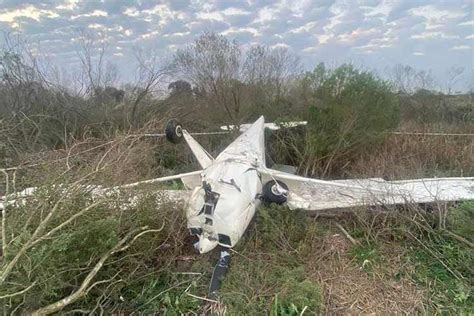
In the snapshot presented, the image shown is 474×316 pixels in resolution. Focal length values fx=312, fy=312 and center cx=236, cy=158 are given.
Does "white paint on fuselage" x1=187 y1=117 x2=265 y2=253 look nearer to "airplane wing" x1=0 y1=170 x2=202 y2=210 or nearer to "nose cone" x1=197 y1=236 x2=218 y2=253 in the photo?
"nose cone" x1=197 y1=236 x2=218 y2=253

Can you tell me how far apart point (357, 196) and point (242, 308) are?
12.3 ft

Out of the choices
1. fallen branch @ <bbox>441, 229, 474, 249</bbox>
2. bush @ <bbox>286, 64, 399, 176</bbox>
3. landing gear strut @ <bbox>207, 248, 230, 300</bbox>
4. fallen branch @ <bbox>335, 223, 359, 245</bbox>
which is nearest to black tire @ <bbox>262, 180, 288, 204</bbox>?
landing gear strut @ <bbox>207, 248, 230, 300</bbox>

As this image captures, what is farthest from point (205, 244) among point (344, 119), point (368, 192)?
point (344, 119)

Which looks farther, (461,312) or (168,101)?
(168,101)

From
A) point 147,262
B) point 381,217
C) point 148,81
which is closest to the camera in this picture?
point 147,262

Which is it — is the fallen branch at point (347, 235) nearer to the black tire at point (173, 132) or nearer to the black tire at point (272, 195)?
the black tire at point (272, 195)

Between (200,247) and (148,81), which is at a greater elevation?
(148,81)

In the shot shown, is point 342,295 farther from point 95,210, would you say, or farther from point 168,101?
point 168,101

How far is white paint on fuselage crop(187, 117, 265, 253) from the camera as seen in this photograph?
16.1 feet

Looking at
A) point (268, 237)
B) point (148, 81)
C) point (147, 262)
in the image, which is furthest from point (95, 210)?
point (148, 81)

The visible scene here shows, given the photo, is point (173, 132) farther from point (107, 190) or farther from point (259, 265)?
point (259, 265)

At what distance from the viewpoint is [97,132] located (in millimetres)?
13930

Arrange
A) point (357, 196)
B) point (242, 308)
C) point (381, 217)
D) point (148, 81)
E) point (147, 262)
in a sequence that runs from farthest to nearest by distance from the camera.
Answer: point (148, 81), point (357, 196), point (381, 217), point (147, 262), point (242, 308)

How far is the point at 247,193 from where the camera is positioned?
536cm
